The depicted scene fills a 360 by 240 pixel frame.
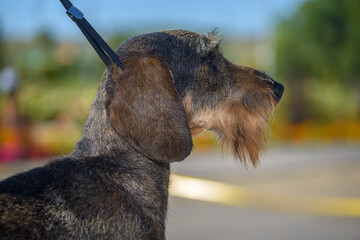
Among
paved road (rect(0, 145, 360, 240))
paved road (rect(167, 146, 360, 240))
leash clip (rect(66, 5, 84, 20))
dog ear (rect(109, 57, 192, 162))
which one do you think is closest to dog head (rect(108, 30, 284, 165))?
dog ear (rect(109, 57, 192, 162))

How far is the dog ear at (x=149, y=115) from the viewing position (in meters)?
2.56

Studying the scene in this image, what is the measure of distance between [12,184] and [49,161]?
34cm

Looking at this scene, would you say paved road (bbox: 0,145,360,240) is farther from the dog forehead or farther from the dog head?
the dog forehead

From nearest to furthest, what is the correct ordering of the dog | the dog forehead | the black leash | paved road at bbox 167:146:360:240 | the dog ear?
the dog → the dog ear → the black leash → the dog forehead → paved road at bbox 167:146:360:240

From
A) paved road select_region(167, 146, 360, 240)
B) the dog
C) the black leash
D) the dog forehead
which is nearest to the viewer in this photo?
the dog

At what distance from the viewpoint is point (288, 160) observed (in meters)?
15.2

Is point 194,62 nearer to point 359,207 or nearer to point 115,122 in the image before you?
point 115,122

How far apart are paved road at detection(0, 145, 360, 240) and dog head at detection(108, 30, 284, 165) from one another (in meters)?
0.73

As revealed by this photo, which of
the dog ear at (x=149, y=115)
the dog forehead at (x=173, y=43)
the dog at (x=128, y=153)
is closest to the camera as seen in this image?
the dog at (x=128, y=153)

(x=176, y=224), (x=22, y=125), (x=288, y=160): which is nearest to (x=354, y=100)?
(x=288, y=160)

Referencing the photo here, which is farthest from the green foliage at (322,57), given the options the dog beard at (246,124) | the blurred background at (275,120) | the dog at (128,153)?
the dog at (128,153)

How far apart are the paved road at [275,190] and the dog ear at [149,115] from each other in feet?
2.83

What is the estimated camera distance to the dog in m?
2.44

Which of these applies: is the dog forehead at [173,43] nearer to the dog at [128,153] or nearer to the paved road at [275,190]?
the dog at [128,153]
